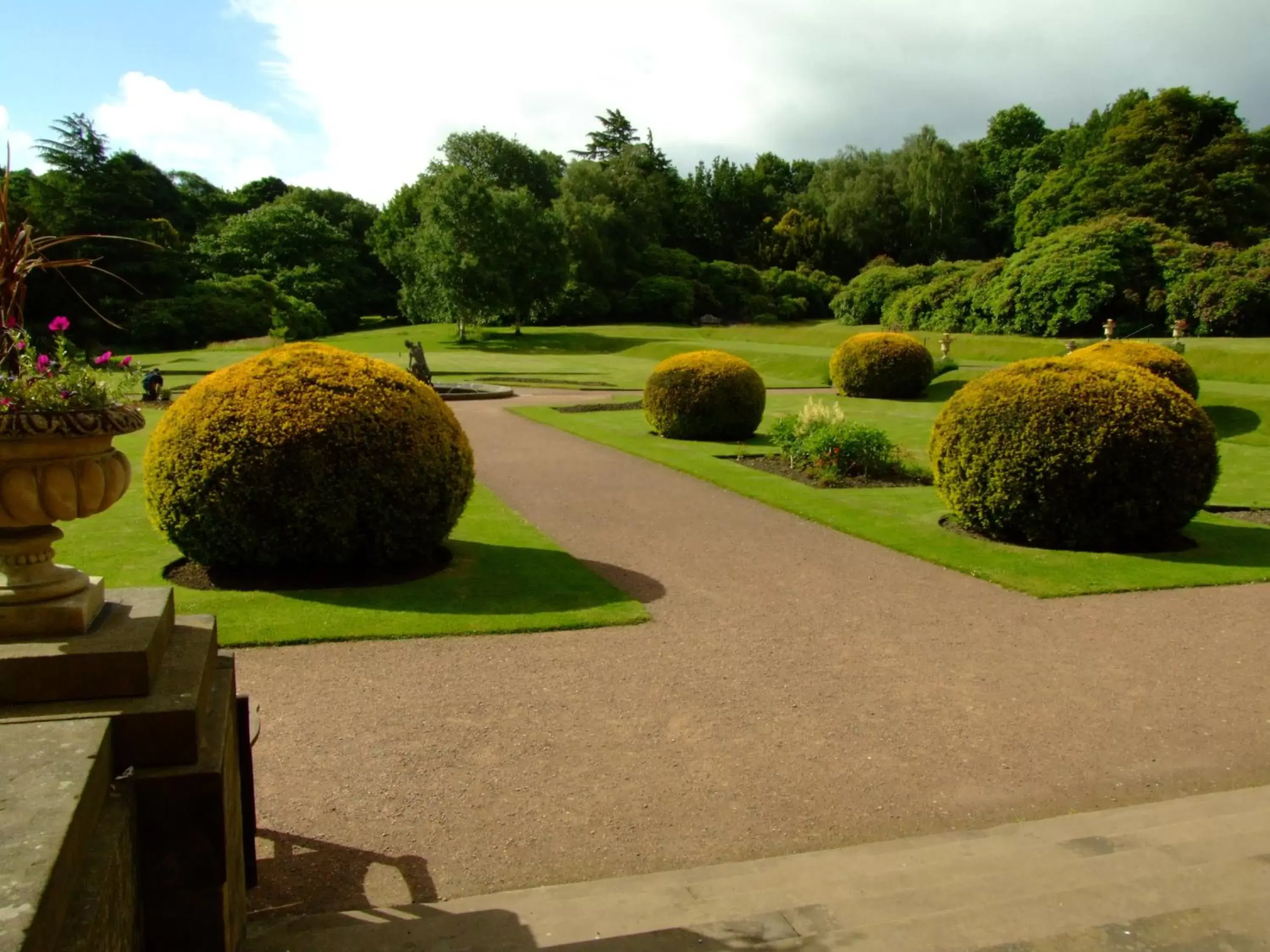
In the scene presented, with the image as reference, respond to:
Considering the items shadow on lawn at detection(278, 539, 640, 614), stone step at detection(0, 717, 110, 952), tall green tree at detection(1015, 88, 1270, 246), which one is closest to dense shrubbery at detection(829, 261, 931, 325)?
tall green tree at detection(1015, 88, 1270, 246)

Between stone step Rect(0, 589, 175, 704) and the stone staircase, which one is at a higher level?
stone step Rect(0, 589, 175, 704)

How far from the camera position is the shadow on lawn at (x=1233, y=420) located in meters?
20.8

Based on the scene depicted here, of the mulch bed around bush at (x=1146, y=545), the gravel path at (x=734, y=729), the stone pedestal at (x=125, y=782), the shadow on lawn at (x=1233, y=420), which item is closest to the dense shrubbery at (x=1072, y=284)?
the shadow on lawn at (x=1233, y=420)

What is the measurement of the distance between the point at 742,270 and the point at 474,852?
6591cm

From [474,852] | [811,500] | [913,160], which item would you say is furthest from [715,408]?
[913,160]

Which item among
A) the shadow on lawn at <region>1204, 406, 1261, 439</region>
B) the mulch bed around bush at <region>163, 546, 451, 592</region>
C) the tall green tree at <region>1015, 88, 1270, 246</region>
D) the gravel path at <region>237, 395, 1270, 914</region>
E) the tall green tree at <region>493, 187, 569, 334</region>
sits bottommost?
the gravel path at <region>237, 395, 1270, 914</region>

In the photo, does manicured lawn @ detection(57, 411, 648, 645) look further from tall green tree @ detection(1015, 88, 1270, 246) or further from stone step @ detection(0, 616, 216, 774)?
tall green tree @ detection(1015, 88, 1270, 246)

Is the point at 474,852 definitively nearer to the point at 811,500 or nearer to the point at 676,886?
the point at 676,886

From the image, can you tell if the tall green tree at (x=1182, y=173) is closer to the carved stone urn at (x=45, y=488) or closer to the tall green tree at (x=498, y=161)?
the tall green tree at (x=498, y=161)

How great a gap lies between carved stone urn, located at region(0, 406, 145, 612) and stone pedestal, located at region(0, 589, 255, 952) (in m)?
0.20

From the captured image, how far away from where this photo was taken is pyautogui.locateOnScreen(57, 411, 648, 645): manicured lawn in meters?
7.70

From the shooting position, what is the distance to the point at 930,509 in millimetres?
12961

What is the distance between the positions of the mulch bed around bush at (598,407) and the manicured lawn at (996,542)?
5.71ft

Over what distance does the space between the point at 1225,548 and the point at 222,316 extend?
54.0 metres
